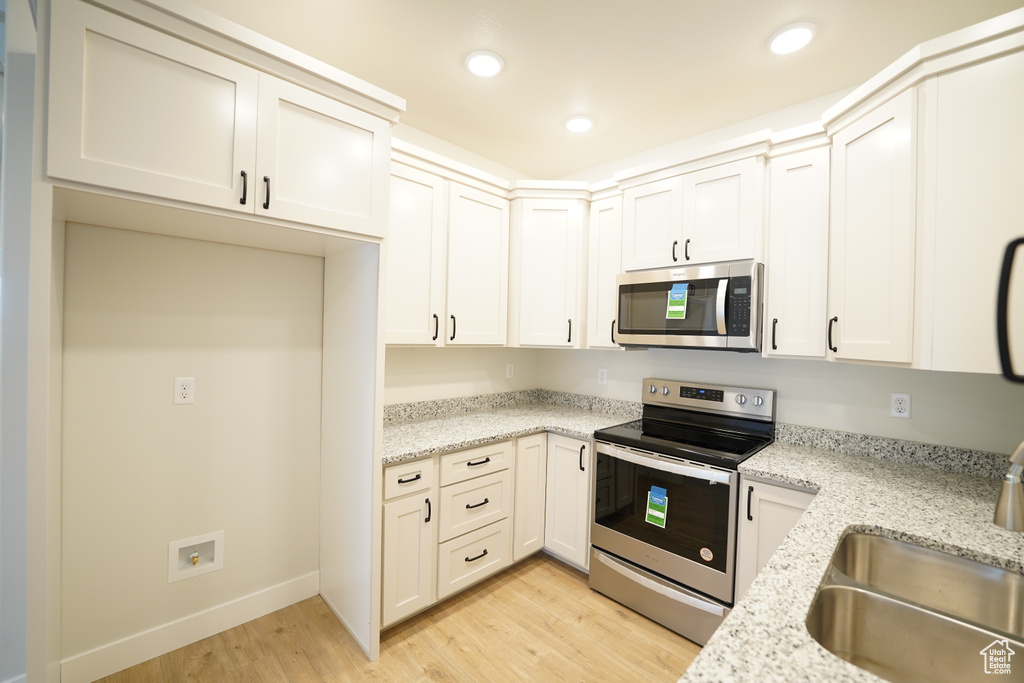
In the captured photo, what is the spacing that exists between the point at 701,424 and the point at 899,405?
0.88 meters

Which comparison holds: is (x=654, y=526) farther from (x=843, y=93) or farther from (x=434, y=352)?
(x=843, y=93)

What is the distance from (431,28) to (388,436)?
A: 1871 mm

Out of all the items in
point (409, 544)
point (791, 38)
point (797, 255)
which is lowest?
point (409, 544)

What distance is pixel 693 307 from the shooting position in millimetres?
2207

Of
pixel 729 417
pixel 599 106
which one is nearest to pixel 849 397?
pixel 729 417

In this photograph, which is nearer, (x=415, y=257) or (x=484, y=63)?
(x=484, y=63)

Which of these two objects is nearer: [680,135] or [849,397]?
[849,397]

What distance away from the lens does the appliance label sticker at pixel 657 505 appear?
207 centimetres

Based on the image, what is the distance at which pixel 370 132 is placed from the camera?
5.72 ft

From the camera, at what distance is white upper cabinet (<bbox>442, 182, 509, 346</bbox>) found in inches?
96.7

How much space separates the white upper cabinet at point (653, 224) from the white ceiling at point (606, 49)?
0.42 metres

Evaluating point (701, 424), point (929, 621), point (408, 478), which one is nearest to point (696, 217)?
point (701, 424)

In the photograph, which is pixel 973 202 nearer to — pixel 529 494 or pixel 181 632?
pixel 529 494

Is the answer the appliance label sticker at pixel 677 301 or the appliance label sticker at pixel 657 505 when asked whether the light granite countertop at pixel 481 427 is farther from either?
the appliance label sticker at pixel 677 301
